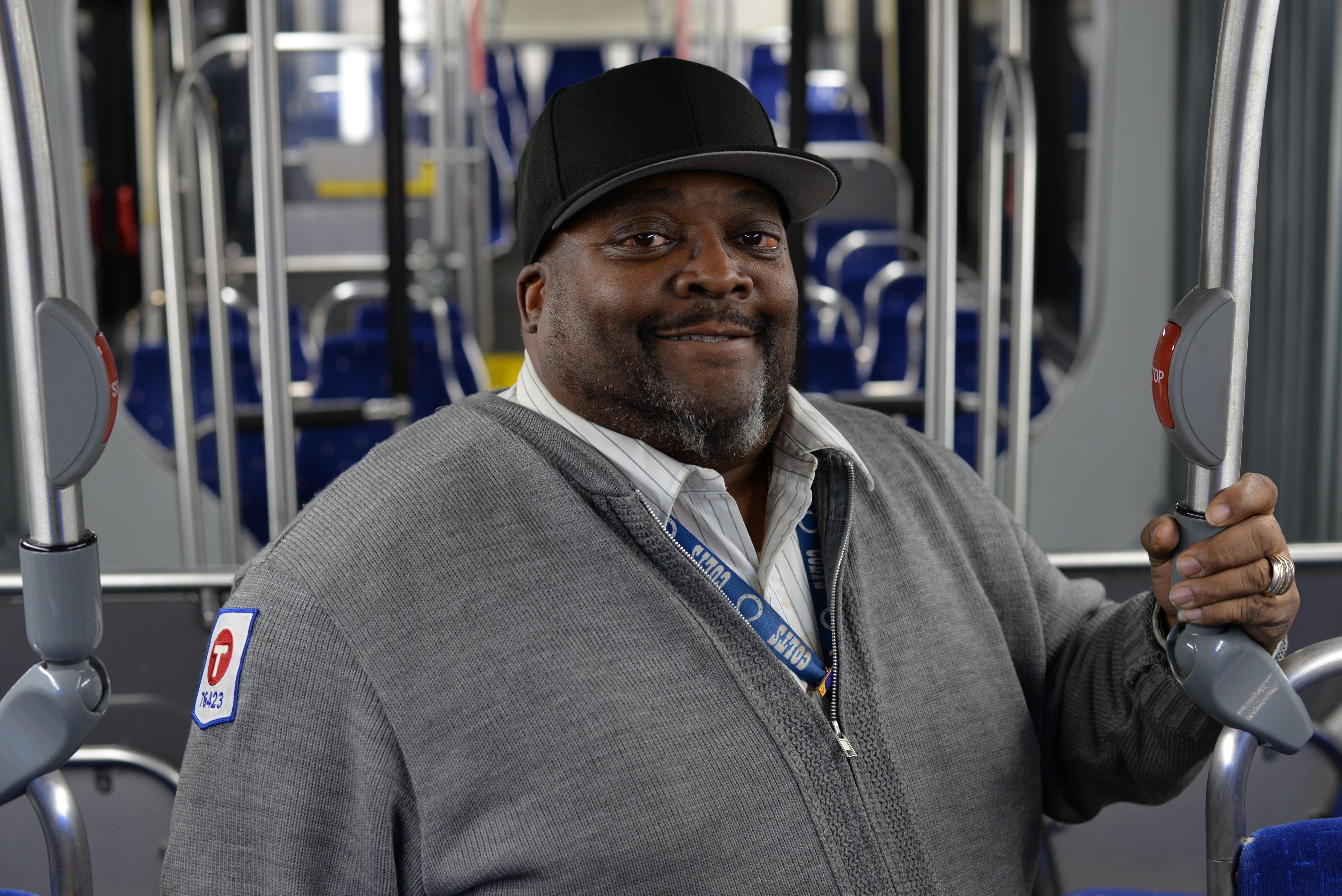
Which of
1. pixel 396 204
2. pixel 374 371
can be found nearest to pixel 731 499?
pixel 396 204

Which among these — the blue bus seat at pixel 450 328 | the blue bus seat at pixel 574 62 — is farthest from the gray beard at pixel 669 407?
the blue bus seat at pixel 574 62

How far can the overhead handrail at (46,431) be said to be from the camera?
0.86 meters

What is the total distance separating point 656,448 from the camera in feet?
4.22

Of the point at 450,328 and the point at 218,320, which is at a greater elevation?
the point at 218,320

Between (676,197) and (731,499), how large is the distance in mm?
331

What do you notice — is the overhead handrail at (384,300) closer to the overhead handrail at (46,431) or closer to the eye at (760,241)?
the eye at (760,241)

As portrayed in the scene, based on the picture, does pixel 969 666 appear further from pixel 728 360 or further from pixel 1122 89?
pixel 1122 89

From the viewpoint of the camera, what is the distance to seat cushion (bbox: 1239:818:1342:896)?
1138mm

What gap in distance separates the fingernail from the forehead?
578 mm

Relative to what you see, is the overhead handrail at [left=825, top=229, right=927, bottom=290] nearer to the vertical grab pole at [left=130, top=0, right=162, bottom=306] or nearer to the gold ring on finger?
the vertical grab pole at [left=130, top=0, right=162, bottom=306]

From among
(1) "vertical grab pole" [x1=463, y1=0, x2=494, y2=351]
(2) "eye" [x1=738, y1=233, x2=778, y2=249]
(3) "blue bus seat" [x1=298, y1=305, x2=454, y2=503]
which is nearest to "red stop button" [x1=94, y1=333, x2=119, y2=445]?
(2) "eye" [x1=738, y1=233, x2=778, y2=249]

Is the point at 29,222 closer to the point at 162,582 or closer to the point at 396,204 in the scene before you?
the point at 162,582

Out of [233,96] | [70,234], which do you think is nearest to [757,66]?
[233,96]

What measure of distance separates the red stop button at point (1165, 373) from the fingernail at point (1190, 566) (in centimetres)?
12
